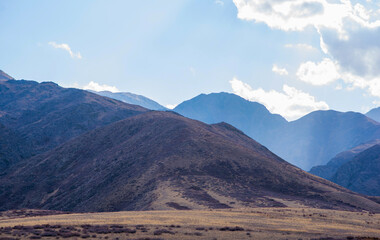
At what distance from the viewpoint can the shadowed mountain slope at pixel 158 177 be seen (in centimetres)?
6650

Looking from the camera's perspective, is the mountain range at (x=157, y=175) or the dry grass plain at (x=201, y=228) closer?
the dry grass plain at (x=201, y=228)

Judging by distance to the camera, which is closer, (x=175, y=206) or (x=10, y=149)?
(x=175, y=206)

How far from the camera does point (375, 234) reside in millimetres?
33938

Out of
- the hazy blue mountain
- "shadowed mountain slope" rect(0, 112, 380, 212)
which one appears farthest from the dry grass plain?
the hazy blue mountain

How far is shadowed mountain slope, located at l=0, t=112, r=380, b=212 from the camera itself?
6650 centimetres

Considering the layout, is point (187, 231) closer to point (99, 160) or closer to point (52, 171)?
point (99, 160)

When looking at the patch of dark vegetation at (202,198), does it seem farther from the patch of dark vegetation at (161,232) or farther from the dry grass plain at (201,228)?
the patch of dark vegetation at (161,232)

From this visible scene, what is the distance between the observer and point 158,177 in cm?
7569

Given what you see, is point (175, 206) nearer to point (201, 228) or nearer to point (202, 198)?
point (202, 198)

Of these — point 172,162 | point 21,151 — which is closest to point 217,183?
point 172,162

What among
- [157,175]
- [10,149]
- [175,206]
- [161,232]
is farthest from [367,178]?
[161,232]

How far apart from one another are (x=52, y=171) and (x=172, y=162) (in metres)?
46.9

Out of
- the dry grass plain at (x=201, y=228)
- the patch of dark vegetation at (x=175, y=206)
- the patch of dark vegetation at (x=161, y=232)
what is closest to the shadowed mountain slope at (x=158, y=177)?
the patch of dark vegetation at (x=175, y=206)

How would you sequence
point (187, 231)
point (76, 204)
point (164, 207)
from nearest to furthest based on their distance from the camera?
point (187, 231) → point (164, 207) → point (76, 204)
